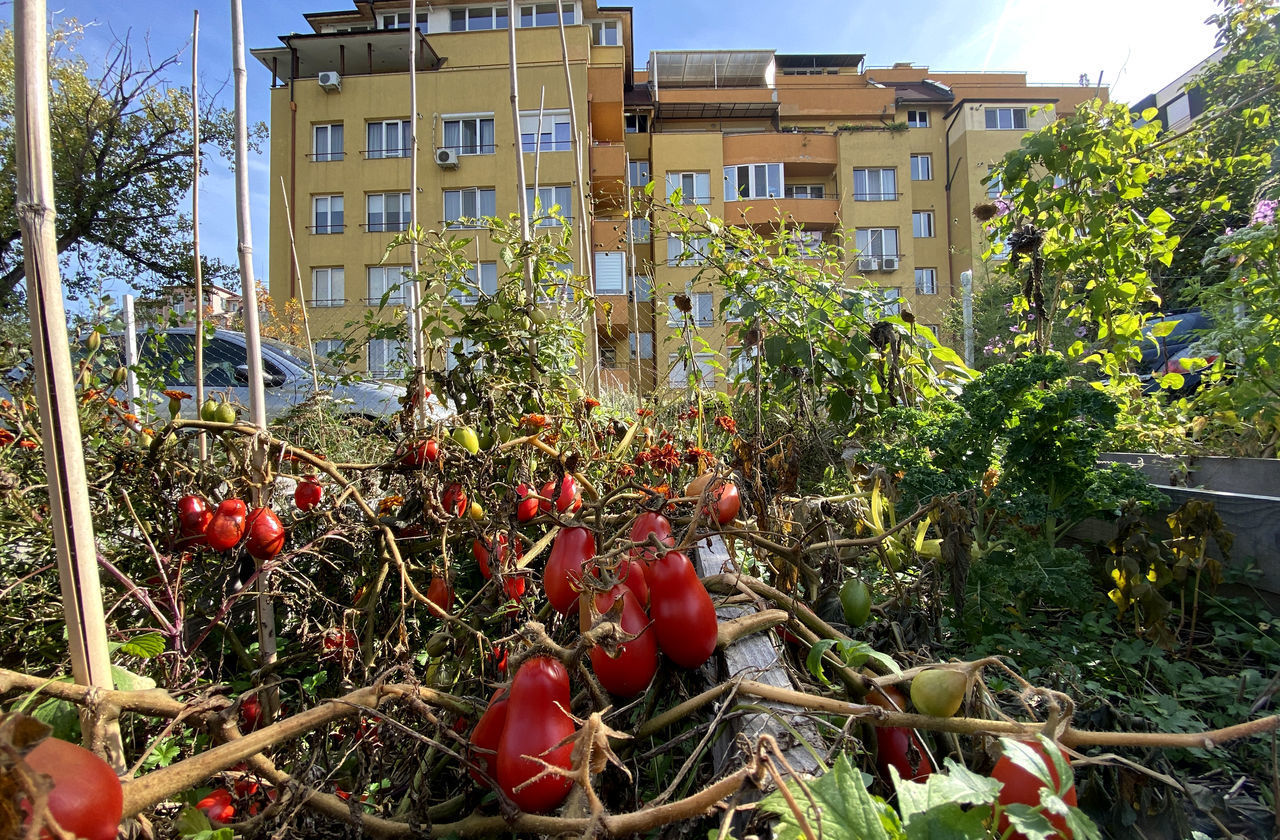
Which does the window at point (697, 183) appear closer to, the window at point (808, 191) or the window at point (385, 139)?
the window at point (808, 191)

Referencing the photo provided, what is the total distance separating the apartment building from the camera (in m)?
22.3

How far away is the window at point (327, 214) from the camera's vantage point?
2275 centimetres

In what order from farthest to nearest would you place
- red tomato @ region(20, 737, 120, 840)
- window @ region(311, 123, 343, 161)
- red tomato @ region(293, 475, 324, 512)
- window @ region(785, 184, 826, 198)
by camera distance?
window @ region(785, 184, 826, 198), window @ region(311, 123, 343, 161), red tomato @ region(293, 475, 324, 512), red tomato @ region(20, 737, 120, 840)

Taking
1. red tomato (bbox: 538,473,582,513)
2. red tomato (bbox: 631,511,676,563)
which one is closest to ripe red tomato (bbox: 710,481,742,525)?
red tomato (bbox: 631,511,676,563)

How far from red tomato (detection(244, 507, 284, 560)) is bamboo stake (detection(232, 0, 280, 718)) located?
0.18 feet

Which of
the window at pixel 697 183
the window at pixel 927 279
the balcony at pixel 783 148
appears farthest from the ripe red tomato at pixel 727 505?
the window at pixel 927 279

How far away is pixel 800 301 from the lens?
3787mm

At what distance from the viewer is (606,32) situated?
2733 centimetres

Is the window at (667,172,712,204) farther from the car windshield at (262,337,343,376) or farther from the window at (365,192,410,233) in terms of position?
the car windshield at (262,337,343,376)

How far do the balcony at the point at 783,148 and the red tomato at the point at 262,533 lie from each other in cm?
2742

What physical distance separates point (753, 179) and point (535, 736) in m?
27.8

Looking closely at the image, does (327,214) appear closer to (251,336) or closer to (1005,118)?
(251,336)

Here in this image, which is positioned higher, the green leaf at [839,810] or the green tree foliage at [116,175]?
the green tree foliage at [116,175]

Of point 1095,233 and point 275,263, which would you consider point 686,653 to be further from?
→ point 275,263
